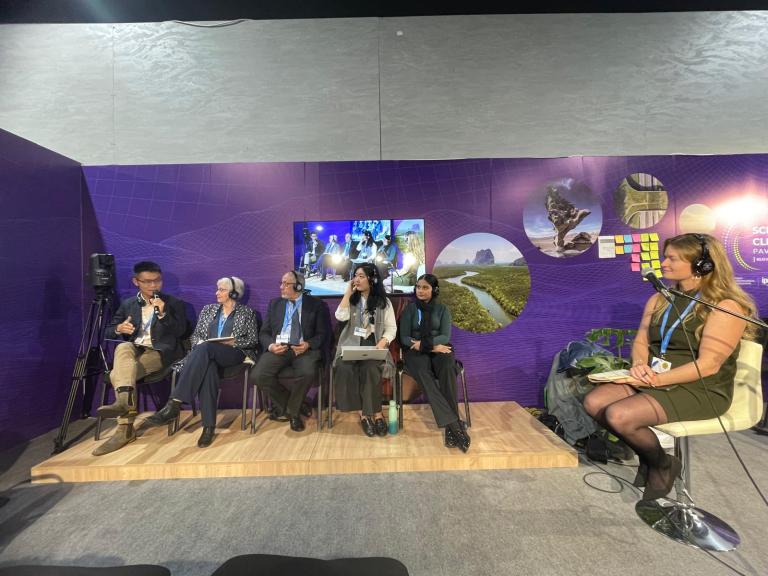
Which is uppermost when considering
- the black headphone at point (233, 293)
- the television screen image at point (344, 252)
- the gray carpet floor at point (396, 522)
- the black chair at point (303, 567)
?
the television screen image at point (344, 252)

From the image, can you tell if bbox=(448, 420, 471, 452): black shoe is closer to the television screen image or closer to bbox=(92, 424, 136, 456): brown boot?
the television screen image

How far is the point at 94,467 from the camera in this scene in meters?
Answer: 2.41

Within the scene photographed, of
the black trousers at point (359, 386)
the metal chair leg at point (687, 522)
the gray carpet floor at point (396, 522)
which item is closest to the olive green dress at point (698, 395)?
the metal chair leg at point (687, 522)

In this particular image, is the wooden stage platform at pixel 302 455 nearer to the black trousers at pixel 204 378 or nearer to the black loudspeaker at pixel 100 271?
the black trousers at pixel 204 378

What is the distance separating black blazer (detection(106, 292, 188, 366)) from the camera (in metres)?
3.11

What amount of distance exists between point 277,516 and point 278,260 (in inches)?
94.6

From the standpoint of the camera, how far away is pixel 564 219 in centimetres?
374

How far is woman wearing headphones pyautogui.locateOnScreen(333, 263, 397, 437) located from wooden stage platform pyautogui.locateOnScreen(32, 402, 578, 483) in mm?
225

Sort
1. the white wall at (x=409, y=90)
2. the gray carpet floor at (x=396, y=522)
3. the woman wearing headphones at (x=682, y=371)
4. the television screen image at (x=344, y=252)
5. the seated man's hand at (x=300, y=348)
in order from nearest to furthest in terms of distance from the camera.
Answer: the gray carpet floor at (x=396, y=522) → the woman wearing headphones at (x=682, y=371) → the seated man's hand at (x=300, y=348) → the television screen image at (x=344, y=252) → the white wall at (x=409, y=90)

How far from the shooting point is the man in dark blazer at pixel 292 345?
2967 millimetres

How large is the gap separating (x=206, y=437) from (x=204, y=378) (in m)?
0.45

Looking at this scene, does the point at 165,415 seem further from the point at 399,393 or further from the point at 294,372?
the point at 399,393

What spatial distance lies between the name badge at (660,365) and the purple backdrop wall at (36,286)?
185 inches

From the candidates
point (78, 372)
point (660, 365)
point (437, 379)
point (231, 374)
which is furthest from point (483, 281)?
point (78, 372)
